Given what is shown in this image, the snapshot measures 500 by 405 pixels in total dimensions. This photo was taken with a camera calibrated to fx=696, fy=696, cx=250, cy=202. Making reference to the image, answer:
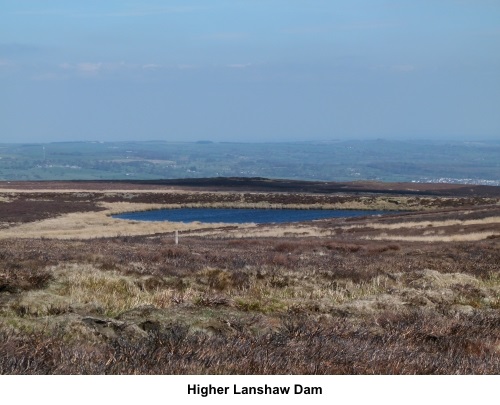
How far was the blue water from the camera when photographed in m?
82.2

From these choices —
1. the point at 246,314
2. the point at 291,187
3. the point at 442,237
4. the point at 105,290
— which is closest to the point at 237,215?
the point at 442,237

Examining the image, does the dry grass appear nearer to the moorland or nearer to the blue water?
the moorland

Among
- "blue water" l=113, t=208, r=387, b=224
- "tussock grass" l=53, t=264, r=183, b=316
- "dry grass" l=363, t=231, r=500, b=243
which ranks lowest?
"blue water" l=113, t=208, r=387, b=224

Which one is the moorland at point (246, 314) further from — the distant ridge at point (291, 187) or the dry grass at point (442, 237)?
the distant ridge at point (291, 187)

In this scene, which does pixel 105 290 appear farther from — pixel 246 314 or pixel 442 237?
pixel 442 237

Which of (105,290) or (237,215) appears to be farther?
(237,215)

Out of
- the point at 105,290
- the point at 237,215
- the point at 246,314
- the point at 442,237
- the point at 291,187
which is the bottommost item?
the point at 237,215

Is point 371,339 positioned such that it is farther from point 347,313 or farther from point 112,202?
point 112,202

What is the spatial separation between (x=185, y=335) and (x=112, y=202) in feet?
304

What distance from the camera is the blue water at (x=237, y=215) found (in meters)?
82.2

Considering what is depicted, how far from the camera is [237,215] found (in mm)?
88688

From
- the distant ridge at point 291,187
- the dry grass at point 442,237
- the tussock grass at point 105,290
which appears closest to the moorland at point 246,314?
the tussock grass at point 105,290

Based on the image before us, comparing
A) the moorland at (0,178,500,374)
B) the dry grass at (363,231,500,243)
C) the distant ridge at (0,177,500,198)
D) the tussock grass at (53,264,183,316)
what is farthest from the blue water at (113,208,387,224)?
the tussock grass at (53,264,183,316)

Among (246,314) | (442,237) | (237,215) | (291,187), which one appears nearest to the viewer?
(246,314)
